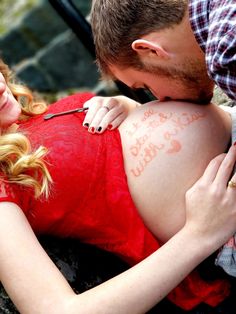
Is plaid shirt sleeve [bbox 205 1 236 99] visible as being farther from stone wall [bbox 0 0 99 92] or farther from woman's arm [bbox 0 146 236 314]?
stone wall [bbox 0 0 99 92]

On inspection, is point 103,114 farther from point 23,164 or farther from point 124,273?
point 124,273

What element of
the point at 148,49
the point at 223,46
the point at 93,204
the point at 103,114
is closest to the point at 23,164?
the point at 93,204

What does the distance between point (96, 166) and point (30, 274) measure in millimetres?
366

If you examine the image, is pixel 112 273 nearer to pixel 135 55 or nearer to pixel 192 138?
pixel 192 138

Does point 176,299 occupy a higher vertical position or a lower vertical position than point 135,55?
lower

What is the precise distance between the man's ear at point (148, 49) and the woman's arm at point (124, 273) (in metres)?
0.38

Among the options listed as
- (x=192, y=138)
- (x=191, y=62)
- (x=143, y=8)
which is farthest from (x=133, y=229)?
(x=143, y=8)

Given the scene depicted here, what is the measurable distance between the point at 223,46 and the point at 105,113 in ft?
1.84

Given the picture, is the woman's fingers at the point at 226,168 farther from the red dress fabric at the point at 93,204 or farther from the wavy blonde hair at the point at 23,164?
the wavy blonde hair at the point at 23,164

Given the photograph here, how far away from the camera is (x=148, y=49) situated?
1555 millimetres

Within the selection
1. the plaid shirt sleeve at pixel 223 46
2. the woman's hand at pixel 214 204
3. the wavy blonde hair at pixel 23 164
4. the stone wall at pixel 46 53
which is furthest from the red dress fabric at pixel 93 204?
the stone wall at pixel 46 53

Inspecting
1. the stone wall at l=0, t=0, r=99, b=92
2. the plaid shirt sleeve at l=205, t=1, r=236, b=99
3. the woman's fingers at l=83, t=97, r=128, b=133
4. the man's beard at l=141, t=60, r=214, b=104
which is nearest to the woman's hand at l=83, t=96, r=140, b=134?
the woman's fingers at l=83, t=97, r=128, b=133

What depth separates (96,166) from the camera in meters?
1.55

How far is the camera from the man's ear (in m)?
1.51
